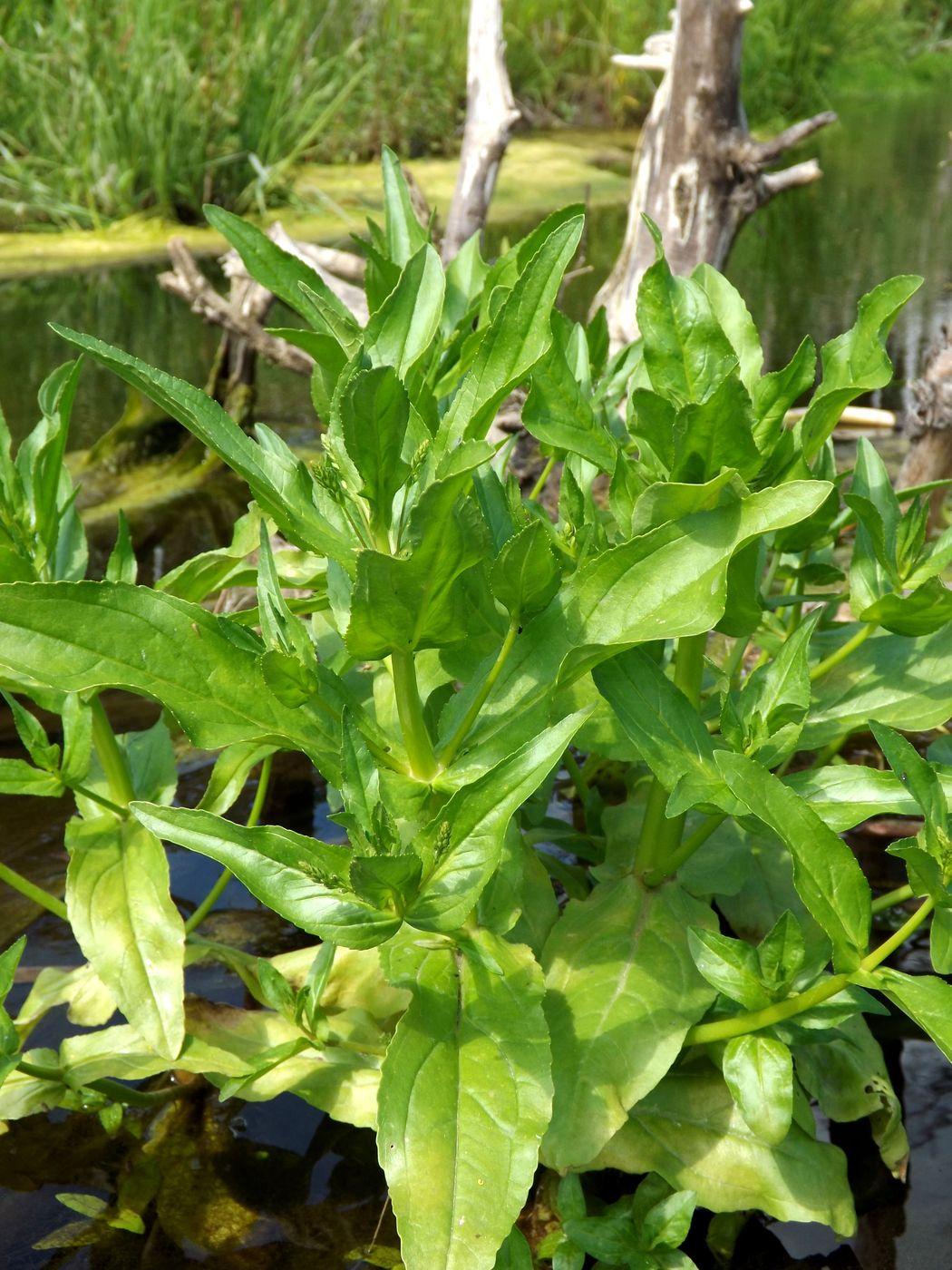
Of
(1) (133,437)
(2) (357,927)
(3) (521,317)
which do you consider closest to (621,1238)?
(2) (357,927)

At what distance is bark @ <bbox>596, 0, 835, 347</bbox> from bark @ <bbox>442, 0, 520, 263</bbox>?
411 mm

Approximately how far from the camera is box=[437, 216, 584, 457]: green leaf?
981 mm

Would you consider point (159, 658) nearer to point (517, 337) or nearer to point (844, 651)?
point (517, 337)

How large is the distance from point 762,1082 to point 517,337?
621 mm

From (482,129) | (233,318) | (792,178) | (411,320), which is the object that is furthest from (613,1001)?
(482,129)

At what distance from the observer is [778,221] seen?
7008mm

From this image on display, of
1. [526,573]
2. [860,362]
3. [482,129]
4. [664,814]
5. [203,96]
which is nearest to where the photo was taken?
[526,573]

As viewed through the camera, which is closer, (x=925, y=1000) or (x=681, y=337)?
(x=925, y=1000)

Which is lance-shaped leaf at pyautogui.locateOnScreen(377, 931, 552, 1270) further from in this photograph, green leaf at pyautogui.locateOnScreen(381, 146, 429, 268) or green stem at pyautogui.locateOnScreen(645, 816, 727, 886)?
green leaf at pyautogui.locateOnScreen(381, 146, 429, 268)

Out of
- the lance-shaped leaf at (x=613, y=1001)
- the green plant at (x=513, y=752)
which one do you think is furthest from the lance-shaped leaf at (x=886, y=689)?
the lance-shaped leaf at (x=613, y=1001)

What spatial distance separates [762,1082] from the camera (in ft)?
3.42

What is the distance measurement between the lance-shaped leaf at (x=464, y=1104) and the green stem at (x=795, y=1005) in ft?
0.57

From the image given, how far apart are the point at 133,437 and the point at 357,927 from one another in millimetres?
2847

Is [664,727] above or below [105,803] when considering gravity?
above
